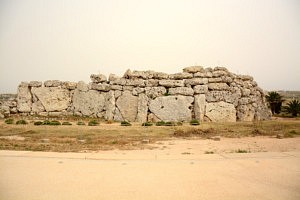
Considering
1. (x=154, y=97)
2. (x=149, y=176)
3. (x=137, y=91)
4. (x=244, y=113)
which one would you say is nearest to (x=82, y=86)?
(x=137, y=91)

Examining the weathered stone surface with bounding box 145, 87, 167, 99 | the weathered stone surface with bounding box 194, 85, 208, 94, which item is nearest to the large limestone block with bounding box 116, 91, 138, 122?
the weathered stone surface with bounding box 145, 87, 167, 99

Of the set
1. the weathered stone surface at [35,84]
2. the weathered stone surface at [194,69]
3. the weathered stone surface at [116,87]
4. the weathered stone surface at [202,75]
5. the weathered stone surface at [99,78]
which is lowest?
the weathered stone surface at [116,87]

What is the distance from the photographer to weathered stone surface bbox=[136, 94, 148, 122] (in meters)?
17.2

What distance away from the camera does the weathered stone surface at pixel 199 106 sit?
16.9 m

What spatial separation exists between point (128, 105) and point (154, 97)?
178cm

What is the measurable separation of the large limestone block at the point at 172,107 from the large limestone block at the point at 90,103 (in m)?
3.59

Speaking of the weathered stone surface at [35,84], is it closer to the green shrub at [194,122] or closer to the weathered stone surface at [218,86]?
the green shrub at [194,122]

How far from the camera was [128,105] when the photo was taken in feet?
58.9

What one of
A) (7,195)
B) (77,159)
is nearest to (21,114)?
(77,159)

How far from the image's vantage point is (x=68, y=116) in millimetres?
18453

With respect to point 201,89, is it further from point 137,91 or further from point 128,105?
point 128,105

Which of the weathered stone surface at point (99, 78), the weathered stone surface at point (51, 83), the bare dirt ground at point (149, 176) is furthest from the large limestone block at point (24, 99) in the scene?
the bare dirt ground at point (149, 176)

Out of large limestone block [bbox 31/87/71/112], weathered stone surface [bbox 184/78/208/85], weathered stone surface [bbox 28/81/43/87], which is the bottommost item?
large limestone block [bbox 31/87/71/112]

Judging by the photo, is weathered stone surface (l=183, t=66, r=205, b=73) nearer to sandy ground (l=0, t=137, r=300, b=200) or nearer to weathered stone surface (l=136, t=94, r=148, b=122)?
weathered stone surface (l=136, t=94, r=148, b=122)
